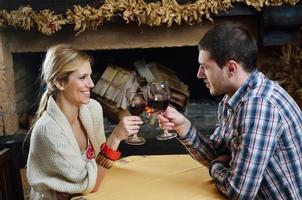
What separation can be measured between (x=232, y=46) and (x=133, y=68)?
1.99 meters

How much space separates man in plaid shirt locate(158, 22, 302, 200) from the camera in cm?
147

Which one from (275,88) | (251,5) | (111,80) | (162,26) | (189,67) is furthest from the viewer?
(189,67)

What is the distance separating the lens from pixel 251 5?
9.41 feet

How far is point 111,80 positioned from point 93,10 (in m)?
0.66

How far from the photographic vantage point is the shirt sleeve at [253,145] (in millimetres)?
1465

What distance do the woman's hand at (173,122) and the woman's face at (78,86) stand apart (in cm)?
35

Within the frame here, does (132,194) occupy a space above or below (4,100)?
above

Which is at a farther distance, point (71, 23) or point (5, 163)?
point (71, 23)

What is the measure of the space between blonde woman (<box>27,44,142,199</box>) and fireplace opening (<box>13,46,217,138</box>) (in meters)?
1.26

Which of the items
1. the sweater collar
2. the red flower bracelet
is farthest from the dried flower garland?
the red flower bracelet

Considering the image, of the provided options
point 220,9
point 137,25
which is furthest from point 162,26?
point 220,9

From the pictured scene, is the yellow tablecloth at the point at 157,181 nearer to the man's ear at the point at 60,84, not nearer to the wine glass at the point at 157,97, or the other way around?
the wine glass at the point at 157,97

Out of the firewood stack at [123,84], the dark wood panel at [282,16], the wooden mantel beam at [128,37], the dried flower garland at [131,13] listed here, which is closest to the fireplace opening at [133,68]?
the firewood stack at [123,84]

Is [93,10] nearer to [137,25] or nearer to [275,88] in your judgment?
[137,25]
